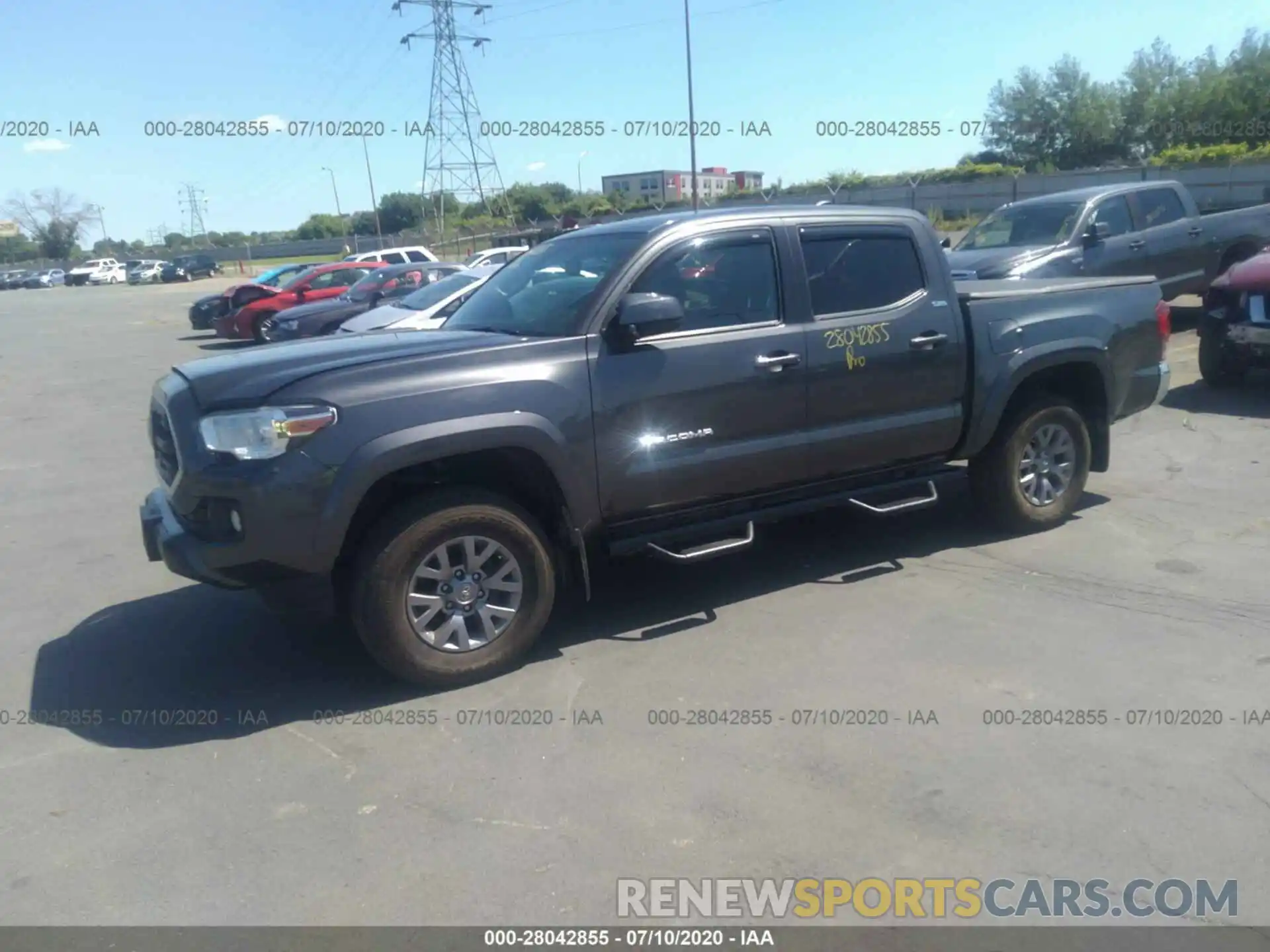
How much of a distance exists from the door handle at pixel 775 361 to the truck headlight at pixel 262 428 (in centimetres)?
209

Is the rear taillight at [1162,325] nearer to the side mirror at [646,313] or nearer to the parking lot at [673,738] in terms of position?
the parking lot at [673,738]

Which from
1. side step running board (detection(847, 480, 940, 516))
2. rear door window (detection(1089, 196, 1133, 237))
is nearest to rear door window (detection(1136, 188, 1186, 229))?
rear door window (detection(1089, 196, 1133, 237))

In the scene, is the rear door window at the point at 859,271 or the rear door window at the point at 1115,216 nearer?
the rear door window at the point at 859,271

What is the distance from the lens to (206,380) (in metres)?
4.70

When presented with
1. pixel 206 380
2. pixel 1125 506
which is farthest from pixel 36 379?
pixel 1125 506

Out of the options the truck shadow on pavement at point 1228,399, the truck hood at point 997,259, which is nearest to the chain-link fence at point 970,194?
the truck hood at point 997,259

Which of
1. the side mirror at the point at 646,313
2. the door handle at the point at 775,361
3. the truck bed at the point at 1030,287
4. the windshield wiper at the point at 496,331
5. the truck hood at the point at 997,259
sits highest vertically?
the side mirror at the point at 646,313

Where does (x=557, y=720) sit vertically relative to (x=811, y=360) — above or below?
below

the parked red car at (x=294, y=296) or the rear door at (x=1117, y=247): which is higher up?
the rear door at (x=1117, y=247)

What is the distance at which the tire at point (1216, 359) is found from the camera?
1018 centimetres

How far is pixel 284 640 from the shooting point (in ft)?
18.1

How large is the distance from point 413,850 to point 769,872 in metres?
1.16

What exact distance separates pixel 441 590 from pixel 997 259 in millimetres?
9246

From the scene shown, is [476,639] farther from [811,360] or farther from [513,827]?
[811,360]
